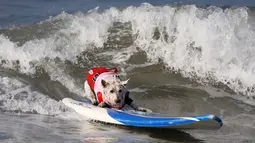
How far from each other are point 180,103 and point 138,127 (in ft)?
7.01

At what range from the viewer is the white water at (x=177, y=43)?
11.6 meters

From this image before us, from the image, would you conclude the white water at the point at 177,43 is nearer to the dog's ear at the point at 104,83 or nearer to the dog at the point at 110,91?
the dog at the point at 110,91

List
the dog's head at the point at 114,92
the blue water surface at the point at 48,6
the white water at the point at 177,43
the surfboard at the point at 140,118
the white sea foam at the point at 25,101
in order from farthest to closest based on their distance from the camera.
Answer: the blue water surface at the point at 48,6
the white water at the point at 177,43
the white sea foam at the point at 25,101
the dog's head at the point at 114,92
the surfboard at the point at 140,118

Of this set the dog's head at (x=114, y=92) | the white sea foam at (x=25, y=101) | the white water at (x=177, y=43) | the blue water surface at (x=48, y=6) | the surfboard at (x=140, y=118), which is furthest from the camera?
the blue water surface at (x=48, y=6)

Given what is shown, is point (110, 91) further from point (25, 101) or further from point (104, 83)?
point (25, 101)

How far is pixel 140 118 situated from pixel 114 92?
595mm

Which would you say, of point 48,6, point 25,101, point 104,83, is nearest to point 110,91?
point 104,83

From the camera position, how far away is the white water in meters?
11.6

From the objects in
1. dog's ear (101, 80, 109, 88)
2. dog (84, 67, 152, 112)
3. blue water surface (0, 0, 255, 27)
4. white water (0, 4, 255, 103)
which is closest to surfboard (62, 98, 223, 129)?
dog (84, 67, 152, 112)

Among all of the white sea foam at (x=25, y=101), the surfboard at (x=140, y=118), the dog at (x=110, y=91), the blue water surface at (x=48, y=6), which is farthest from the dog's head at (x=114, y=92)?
the blue water surface at (x=48, y=6)

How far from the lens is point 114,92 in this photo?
8.41 m

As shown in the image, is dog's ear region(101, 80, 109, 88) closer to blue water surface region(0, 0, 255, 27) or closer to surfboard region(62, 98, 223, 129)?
surfboard region(62, 98, 223, 129)

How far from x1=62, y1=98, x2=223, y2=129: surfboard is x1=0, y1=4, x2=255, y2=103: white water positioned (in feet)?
7.32

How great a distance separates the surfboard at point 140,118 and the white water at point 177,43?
7.32 ft
